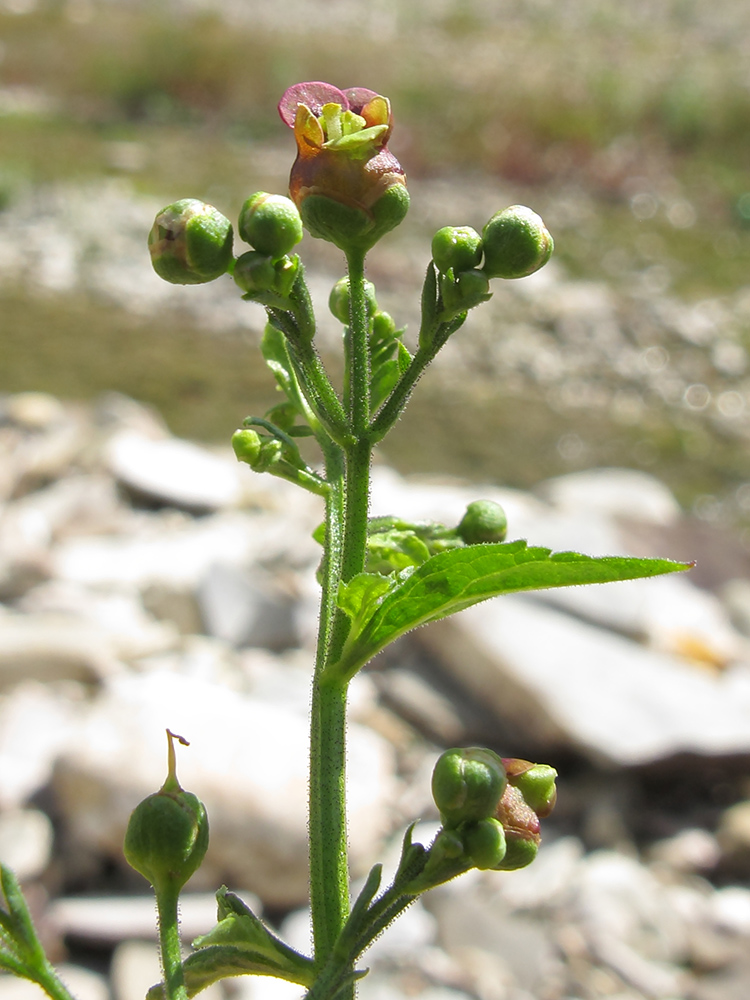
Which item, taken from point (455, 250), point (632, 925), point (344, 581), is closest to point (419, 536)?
point (344, 581)

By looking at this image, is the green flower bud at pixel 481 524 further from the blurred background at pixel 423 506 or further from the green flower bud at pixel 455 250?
the blurred background at pixel 423 506

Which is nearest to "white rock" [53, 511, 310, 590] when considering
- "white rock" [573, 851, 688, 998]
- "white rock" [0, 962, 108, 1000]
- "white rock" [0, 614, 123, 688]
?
"white rock" [0, 614, 123, 688]

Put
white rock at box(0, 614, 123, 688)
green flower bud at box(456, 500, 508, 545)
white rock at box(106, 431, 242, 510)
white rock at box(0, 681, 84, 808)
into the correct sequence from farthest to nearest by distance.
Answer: white rock at box(106, 431, 242, 510), white rock at box(0, 614, 123, 688), white rock at box(0, 681, 84, 808), green flower bud at box(456, 500, 508, 545)

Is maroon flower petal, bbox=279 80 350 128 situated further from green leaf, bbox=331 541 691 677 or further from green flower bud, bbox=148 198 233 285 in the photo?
green leaf, bbox=331 541 691 677

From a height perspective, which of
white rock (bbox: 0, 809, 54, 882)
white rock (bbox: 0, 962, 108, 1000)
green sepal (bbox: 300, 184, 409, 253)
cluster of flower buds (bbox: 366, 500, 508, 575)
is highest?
green sepal (bbox: 300, 184, 409, 253)

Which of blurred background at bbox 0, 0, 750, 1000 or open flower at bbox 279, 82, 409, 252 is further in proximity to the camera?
blurred background at bbox 0, 0, 750, 1000

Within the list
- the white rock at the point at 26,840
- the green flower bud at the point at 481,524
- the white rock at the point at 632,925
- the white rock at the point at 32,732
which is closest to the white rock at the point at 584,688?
the white rock at the point at 632,925

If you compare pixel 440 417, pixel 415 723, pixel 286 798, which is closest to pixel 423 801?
pixel 415 723

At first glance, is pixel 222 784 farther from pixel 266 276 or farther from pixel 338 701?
pixel 266 276
